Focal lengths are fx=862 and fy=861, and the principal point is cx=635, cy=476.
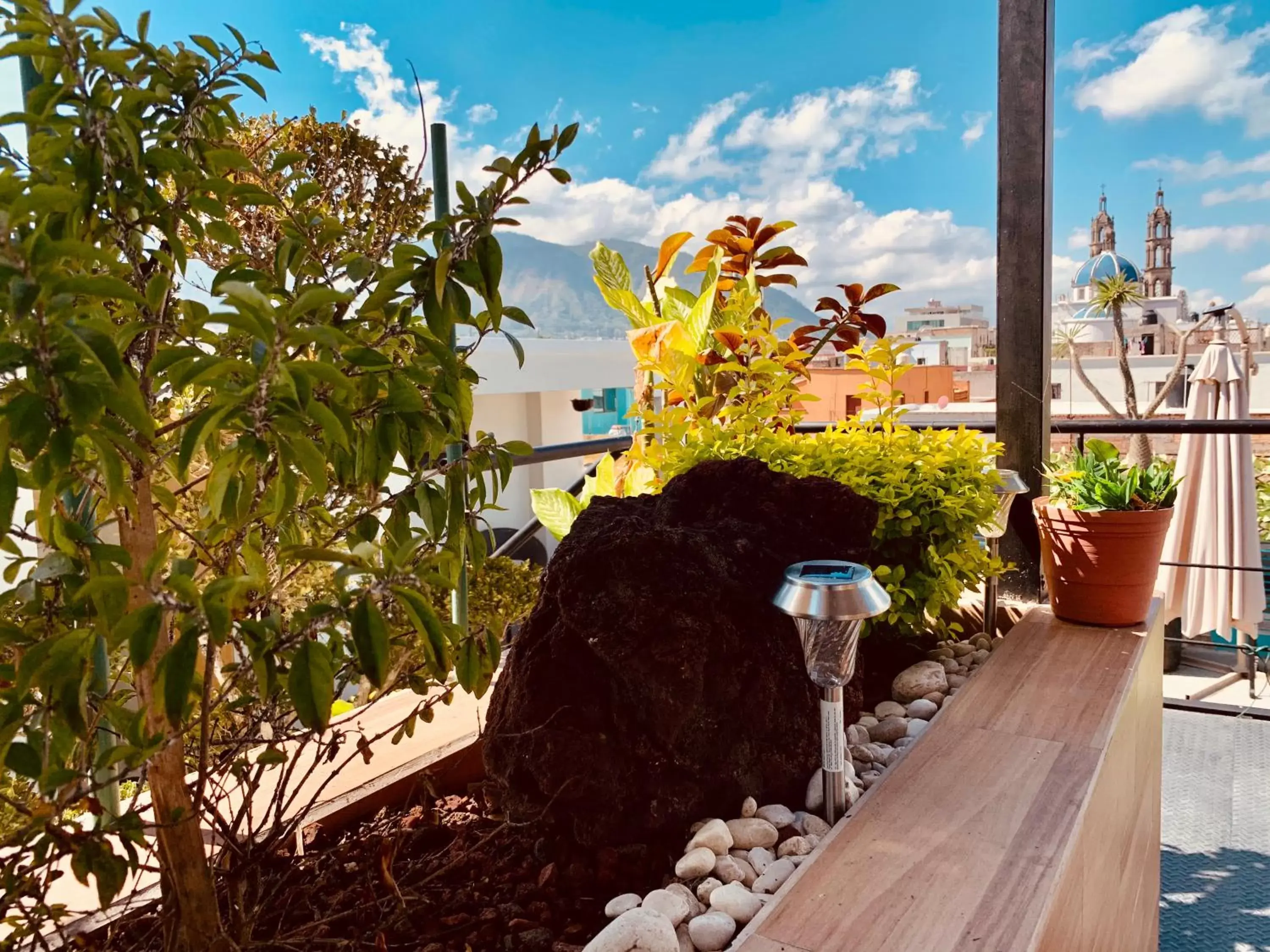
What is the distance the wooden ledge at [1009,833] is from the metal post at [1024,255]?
0.53 meters

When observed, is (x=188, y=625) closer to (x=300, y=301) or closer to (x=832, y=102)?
(x=300, y=301)

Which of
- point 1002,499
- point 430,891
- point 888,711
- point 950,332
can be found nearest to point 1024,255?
point 1002,499

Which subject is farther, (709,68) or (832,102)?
(832,102)

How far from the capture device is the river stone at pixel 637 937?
2.69 ft

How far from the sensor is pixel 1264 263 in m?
44.6

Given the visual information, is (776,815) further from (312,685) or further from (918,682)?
(312,685)

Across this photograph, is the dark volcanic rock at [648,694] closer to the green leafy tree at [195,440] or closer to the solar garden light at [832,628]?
the solar garden light at [832,628]

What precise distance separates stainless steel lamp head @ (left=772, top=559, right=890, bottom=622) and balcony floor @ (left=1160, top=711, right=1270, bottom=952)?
1753 mm

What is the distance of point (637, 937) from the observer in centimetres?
83

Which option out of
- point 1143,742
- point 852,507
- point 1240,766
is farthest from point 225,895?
point 1240,766

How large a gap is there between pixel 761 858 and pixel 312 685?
2.29 feet

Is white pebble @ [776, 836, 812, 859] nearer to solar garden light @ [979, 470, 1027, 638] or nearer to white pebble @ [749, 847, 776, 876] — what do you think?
white pebble @ [749, 847, 776, 876]

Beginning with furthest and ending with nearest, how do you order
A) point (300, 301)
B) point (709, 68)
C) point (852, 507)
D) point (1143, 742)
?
point (709, 68) < point (1143, 742) < point (852, 507) < point (300, 301)

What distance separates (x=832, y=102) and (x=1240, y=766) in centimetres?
6198
